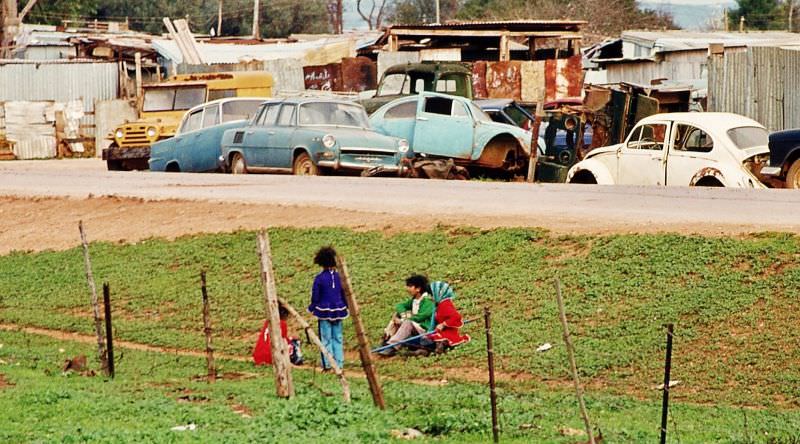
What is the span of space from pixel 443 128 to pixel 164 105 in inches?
376

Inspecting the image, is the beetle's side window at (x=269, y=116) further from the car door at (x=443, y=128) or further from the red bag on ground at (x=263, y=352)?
the red bag on ground at (x=263, y=352)

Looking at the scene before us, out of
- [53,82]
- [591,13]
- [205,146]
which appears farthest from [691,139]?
[591,13]

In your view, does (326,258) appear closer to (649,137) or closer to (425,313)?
(425,313)

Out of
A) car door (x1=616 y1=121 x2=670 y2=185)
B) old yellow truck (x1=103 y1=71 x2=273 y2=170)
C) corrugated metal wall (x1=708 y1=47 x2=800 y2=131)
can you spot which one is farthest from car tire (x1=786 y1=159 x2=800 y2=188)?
old yellow truck (x1=103 y1=71 x2=273 y2=170)

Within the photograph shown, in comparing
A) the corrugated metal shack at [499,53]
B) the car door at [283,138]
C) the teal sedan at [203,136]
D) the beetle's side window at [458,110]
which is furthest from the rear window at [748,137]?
the corrugated metal shack at [499,53]

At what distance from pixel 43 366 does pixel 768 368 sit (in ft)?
22.9

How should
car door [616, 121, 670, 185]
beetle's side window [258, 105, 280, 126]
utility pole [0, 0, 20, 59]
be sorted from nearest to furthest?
car door [616, 121, 670, 185] < beetle's side window [258, 105, 280, 126] < utility pole [0, 0, 20, 59]

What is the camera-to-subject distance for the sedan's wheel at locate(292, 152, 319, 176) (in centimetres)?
2539

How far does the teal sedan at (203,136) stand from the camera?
92.0ft

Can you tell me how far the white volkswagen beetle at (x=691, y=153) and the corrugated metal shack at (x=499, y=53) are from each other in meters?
14.6

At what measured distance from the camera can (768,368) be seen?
12820mm

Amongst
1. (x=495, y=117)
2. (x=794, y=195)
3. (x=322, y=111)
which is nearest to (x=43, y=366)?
(x=794, y=195)

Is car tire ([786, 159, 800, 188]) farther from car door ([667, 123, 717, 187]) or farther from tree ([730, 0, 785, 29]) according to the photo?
tree ([730, 0, 785, 29])

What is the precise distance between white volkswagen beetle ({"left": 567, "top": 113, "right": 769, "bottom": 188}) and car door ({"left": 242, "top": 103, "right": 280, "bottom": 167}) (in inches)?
252
